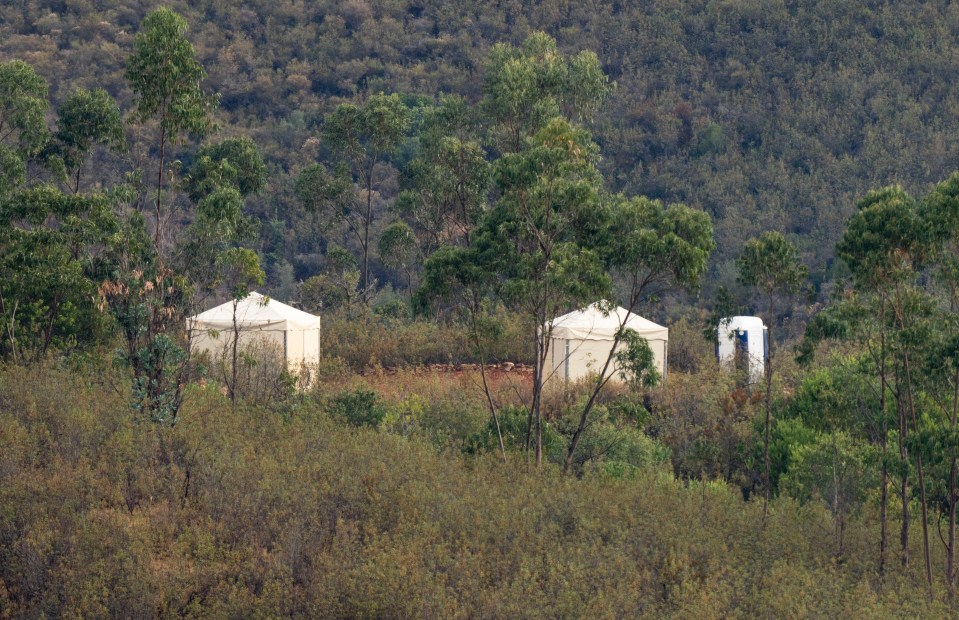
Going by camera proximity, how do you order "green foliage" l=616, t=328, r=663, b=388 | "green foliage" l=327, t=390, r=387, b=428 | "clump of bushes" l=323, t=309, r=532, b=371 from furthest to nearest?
1. "clump of bushes" l=323, t=309, r=532, b=371
2. "green foliage" l=327, t=390, r=387, b=428
3. "green foliage" l=616, t=328, r=663, b=388

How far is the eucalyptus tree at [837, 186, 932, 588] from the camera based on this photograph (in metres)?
11.4

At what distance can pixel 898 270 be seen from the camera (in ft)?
37.9

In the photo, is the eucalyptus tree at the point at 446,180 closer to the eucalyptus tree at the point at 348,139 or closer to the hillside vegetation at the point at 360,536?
the eucalyptus tree at the point at 348,139

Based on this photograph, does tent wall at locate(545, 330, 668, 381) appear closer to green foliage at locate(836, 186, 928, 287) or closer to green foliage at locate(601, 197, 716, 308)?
green foliage at locate(601, 197, 716, 308)

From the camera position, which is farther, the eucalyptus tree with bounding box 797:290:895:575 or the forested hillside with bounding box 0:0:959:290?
the forested hillside with bounding box 0:0:959:290

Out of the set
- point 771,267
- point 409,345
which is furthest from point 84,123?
point 771,267

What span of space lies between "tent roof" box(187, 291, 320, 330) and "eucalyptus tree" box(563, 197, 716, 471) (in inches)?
Answer: 328

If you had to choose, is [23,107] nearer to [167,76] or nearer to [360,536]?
[167,76]

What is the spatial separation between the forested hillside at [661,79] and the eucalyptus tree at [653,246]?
75.0 ft

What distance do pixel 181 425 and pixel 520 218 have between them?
15.7ft

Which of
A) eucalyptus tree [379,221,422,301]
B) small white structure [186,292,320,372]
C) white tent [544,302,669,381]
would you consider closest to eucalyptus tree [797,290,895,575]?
white tent [544,302,669,381]

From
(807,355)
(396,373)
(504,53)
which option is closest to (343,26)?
(504,53)

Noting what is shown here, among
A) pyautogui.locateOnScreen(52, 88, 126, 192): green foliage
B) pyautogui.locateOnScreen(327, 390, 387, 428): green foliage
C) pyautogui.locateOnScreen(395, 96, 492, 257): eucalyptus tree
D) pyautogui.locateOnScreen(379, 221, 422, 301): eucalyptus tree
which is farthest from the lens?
pyautogui.locateOnScreen(379, 221, 422, 301): eucalyptus tree

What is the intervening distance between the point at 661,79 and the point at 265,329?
28.8 meters
